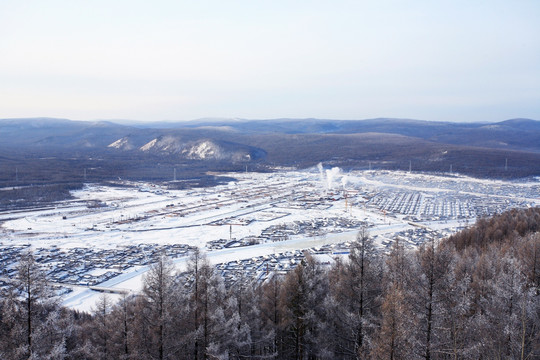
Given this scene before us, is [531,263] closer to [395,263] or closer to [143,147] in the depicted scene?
[395,263]

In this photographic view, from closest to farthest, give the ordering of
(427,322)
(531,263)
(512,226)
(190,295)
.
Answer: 1. (427,322)
2. (190,295)
3. (531,263)
4. (512,226)

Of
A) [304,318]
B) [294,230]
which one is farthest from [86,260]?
[304,318]

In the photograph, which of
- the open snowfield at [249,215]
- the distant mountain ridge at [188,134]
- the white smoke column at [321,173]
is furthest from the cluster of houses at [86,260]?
the distant mountain ridge at [188,134]

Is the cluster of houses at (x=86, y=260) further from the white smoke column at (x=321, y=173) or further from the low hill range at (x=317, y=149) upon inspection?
the low hill range at (x=317, y=149)

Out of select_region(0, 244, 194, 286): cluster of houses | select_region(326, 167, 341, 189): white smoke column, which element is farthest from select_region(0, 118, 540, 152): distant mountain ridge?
select_region(0, 244, 194, 286): cluster of houses

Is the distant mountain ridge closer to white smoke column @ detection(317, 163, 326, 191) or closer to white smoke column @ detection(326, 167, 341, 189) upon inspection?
white smoke column @ detection(317, 163, 326, 191)

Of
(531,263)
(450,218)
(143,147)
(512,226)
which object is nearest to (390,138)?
(143,147)
